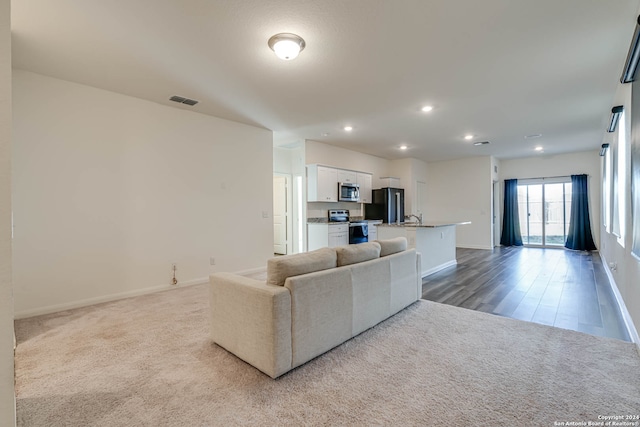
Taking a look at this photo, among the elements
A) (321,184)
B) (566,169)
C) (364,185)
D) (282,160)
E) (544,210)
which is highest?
(282,160)

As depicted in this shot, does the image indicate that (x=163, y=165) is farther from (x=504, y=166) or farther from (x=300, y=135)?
(x=504, y=166)

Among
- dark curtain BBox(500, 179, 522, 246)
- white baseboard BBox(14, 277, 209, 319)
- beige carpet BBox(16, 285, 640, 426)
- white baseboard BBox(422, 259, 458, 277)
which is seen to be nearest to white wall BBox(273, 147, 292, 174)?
white baseboard BBox(14, 277, 209, 319)

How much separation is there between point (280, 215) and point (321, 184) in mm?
1734

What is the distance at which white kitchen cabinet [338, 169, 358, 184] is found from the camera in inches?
274

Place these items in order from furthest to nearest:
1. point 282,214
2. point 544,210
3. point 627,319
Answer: point 544,210 → point 282,214 → point 627,319

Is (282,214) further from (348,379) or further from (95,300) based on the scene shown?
(348,379)

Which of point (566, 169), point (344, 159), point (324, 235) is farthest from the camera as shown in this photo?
point (566, 169)

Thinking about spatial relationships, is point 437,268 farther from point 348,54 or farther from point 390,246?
point 348,54

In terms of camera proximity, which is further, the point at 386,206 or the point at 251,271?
the point at 386,206

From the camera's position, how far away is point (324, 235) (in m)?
6.31

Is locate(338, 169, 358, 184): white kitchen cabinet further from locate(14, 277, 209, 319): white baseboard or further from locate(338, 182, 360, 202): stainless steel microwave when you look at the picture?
locate(14, 277, 209, 319): white baseboard

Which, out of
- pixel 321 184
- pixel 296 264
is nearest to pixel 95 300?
pixel 296 264

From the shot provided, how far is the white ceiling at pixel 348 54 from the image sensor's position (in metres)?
2.27

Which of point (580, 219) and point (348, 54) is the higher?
point (348, 54)
